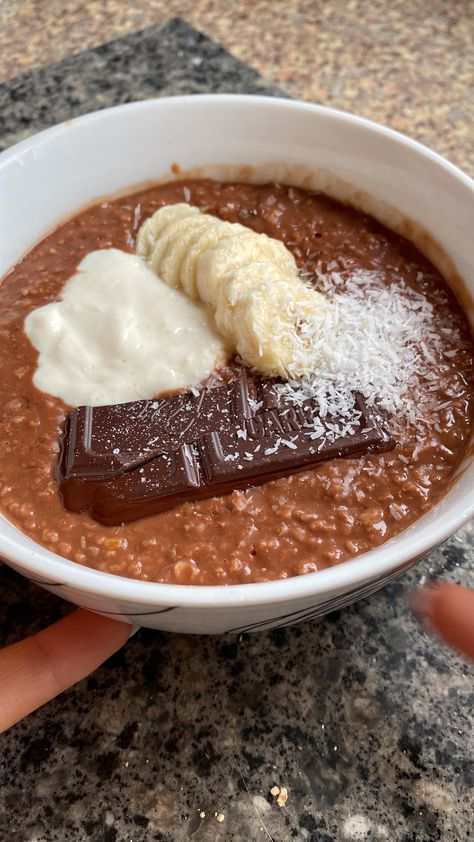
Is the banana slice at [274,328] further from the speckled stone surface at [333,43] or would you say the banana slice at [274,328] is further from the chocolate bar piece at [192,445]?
the speckled stone surface at [333,43]

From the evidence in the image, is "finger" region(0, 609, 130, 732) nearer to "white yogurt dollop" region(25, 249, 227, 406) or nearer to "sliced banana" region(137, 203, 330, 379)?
"white yogurt dollop" region(25, 249, 227, 406)

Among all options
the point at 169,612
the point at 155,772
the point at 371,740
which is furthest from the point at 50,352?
the point at 371,740

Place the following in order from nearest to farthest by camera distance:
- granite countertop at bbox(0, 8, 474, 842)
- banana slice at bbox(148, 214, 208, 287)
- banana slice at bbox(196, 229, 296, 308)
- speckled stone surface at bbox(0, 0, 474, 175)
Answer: granite countertop at bbox(0, 8, 474, 842) < banana slice at bbox(196, 229, 296, 308) < banana slice at bbox(148, 214, 208, 287) < speckled stone surface at bbox(0, 0, 474, 175)

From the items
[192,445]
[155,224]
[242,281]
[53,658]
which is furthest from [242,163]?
[53,658]

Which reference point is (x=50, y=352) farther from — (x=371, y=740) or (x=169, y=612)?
(x=371, y=740)

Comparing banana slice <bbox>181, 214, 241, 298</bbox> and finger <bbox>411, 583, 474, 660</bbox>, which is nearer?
finger <bbox>411, 583, 474, 660</bbox>

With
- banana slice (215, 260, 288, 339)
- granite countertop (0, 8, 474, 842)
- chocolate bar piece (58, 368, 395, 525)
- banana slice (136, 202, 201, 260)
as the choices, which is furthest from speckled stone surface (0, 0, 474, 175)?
granite countertop (0, 8, 474, 842)

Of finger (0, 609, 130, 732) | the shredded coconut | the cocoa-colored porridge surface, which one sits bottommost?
finger (0, 609, 130, 732)

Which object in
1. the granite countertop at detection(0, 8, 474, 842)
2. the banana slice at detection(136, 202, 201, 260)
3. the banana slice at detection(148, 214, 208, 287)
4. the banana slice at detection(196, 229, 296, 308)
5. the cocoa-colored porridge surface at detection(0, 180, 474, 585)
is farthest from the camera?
the banana slice at detection(136, 202, 201, 260)
